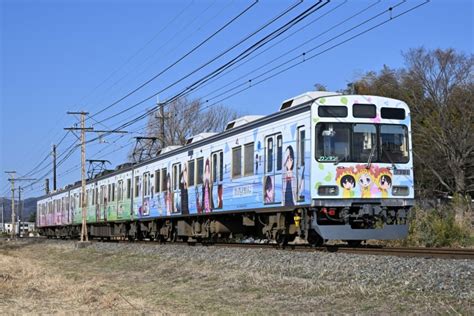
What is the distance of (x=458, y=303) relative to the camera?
7.61 meters

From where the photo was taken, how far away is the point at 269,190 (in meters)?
15.9

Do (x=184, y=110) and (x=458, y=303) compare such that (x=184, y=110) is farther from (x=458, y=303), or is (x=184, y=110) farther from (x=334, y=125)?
(x=458, y=303)

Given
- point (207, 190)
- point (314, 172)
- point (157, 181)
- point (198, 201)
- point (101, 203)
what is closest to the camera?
point (314, 172)

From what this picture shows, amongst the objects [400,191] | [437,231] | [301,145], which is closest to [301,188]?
[301,145]

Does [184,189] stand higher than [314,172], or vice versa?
[314,172]

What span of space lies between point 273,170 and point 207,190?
455cm

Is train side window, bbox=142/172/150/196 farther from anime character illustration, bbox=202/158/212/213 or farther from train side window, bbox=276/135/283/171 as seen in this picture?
train side window, bbox=276/135/283/171

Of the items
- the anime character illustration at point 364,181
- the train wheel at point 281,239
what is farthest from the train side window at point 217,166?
the anime character illustration at point 364,181

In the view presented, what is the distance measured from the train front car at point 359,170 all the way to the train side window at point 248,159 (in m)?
3.07

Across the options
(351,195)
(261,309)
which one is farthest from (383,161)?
(261,309)

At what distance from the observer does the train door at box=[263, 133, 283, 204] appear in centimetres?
1547

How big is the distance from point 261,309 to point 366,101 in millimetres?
7458

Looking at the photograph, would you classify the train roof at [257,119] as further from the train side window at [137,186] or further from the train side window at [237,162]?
the train side window at [137,186]

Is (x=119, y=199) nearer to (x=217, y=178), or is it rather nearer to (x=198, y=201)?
(x=198, y=201)
